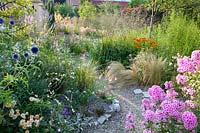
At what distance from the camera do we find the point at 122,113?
353cm

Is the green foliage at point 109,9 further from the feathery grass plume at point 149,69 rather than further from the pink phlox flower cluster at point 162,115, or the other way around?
the pink phlox flower cluster at point 162,115

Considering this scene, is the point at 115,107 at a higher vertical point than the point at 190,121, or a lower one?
lower

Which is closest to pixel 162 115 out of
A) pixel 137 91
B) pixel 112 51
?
pixel 137 91

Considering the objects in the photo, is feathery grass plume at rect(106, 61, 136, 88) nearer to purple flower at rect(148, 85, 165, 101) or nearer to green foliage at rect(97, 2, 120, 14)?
purple flower at rect(148, 85, 165, 101)

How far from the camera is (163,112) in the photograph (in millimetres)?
1932

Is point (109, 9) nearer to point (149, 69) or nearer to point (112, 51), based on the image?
point (112, 51)

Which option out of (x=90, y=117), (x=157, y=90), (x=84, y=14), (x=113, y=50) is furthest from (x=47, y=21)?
(x=84, y=14)

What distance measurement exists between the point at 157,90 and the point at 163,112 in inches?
10.2

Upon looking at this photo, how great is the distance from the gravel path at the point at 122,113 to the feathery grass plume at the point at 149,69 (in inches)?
10.4

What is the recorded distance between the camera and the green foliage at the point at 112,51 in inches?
218

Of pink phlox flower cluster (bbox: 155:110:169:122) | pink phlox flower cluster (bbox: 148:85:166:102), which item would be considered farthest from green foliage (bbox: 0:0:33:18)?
pink phlox flower cluster (bbox: 155:110:169:122)

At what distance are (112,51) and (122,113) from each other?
89.6 inches

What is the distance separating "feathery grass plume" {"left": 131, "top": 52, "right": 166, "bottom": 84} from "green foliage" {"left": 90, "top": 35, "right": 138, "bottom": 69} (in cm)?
82

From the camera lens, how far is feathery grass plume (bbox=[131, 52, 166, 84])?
14.5 ft
